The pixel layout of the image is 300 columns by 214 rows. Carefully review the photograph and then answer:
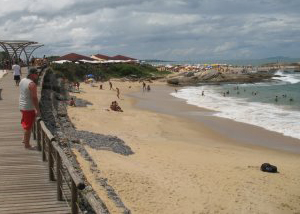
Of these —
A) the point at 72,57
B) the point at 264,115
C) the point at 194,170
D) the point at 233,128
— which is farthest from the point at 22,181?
the point at 72,57

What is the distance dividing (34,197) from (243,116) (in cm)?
2185

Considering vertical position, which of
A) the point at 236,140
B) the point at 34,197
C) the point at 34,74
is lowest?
the point at 236,140

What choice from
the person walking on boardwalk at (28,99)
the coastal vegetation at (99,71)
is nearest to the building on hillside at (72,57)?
the coastal vegetation at (99,71)

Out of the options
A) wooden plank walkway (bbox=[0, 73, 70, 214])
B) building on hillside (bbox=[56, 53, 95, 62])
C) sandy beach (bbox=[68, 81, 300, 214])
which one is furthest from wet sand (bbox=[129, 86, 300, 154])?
building on hillside (bbox=[56, 53, 95, 62])

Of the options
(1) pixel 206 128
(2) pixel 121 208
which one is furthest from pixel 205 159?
(1) pixel 206 128

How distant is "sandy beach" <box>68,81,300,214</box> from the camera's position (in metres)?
10.0

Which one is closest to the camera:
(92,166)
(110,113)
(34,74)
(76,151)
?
(34,74)

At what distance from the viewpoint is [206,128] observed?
73.1 feet

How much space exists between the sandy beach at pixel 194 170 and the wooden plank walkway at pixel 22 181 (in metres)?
2.29

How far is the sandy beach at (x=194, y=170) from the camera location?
10.0 meters

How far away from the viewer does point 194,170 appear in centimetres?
1279

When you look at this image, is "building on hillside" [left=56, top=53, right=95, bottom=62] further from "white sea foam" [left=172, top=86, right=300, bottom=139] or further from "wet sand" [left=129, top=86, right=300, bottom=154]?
"white sea foam" [left=172, top=86, right=300, bottom=139]

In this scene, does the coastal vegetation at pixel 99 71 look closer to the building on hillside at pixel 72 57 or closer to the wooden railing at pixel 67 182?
the building on hillside at pixel 72 57

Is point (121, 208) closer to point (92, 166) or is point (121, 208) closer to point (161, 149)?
point (92, 166)
